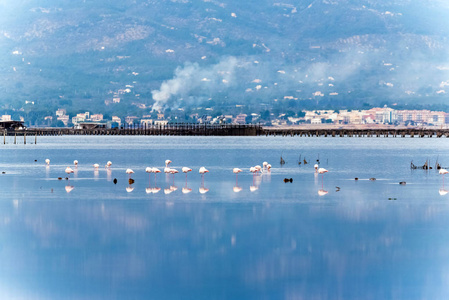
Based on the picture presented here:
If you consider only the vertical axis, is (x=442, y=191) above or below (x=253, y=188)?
above

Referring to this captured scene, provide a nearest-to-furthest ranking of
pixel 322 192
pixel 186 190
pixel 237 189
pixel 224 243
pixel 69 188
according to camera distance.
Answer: pixel 224 243, pixel 322 192, pixel 186 190, pixel 237 189, pixel 69 188

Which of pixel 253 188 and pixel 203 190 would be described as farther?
pixel 253 188

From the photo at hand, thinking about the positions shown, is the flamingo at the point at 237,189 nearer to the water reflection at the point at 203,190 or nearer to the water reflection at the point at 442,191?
the water reflection at the point at 203,190

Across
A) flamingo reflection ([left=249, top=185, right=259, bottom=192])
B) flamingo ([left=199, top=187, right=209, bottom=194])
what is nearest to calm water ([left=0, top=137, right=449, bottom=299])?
flamingo ([left=199, top=187, right=209, bottom=194])

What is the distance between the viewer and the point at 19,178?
166 feet

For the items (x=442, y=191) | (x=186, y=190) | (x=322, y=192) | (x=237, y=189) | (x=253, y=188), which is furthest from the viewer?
(x=253, y=188)

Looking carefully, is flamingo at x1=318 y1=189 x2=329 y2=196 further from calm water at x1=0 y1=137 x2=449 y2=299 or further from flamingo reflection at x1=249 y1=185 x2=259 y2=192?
flamingo reflection at x1=249 y1=185 x2=259 y2=192

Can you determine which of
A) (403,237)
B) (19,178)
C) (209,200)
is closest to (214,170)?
(19,178)

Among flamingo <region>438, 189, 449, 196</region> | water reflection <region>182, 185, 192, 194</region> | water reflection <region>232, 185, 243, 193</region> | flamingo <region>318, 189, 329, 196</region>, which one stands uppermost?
flamingo <region>438, 189, 449, 196</region>

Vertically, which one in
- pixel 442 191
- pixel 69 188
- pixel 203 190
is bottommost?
pixel 69 188

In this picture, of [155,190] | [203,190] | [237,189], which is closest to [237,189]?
[237,189]

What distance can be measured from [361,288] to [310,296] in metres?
1.46

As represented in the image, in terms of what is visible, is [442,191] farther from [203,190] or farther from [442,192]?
[203,190]

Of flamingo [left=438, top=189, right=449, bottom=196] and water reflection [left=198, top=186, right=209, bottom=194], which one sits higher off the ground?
flamingo [left=438, top=189, right=449, bottom=196]
